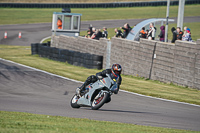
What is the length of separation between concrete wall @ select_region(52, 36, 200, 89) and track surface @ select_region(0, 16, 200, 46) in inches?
586

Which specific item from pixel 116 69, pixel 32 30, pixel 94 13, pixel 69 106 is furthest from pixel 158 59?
pixel 94 13

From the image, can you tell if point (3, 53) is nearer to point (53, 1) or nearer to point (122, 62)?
point (122, 62)

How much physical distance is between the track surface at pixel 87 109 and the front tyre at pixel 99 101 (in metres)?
0.16

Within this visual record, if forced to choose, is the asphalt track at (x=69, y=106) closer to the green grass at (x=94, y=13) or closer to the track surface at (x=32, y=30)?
the track surface at (x=32, y=30)

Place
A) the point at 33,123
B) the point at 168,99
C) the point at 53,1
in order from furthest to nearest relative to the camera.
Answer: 1. the point at 53,1
2. the point at 168,99
3. the point at 33,123

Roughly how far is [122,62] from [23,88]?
737cm

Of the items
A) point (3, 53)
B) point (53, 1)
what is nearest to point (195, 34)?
point (3, 53)

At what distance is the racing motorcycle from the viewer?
9.20 meters

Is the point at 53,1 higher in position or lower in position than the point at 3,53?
higher

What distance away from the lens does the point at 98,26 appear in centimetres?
4294

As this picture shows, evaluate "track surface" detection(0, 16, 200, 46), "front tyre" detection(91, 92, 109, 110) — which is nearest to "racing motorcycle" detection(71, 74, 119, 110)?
"front tyre" detection(91, 92, 109, 110)

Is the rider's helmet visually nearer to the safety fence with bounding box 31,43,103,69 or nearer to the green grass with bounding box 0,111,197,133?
the green grass with bounding box 0,111,197,133

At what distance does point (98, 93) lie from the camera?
9586 mm

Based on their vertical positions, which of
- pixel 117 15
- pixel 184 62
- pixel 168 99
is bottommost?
pixel 168 99
